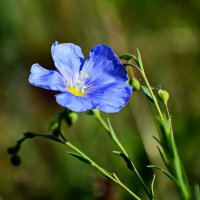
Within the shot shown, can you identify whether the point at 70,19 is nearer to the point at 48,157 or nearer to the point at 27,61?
the point at 27,61

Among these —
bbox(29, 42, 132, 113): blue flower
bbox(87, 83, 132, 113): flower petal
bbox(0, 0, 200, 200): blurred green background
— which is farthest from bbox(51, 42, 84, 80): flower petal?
bbox(0, 0, 200, 200): blurred green background

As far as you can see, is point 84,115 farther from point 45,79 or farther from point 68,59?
point 45,79

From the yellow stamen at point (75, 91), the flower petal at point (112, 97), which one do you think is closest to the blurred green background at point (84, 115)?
the yellow stamen at point (75, 91)

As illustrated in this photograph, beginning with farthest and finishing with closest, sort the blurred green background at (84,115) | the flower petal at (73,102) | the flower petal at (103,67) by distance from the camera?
the blurred green background at (84,115) → the flower petal at (103,67) → the flower petal at (73,102)

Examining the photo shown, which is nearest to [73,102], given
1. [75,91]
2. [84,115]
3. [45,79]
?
[45,79]

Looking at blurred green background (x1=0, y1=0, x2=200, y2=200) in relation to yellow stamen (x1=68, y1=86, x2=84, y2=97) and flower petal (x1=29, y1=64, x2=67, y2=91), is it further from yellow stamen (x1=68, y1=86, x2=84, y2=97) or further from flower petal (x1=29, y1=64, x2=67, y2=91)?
flower petal (x1=29, y1=64, x2=67, y2=91)

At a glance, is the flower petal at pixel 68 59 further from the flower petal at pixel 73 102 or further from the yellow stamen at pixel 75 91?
the flower petal at pixel 73 102
